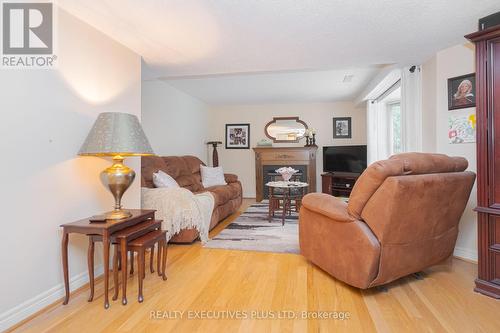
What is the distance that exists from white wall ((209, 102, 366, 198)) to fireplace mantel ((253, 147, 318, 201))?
10.1 inches

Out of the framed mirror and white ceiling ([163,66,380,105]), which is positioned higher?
white ceiling ([163,66,380,105])

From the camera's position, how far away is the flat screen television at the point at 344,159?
5695 millimetres

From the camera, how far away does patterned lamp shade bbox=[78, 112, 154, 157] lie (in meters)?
1.87

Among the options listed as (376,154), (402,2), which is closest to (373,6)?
(402,2)

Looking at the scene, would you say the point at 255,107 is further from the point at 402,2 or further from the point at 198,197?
the point at 402,2

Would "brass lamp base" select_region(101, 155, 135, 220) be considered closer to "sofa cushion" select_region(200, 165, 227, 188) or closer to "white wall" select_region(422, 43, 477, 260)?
"sofa cushion" select_region(200, 165, 227, 188)

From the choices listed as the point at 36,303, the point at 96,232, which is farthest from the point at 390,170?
the point at 36,303

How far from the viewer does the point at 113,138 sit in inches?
74.5

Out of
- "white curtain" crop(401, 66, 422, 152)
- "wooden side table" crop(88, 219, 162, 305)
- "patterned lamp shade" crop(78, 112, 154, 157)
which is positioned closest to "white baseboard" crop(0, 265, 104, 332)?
"wooden side table" crop(88, 219, 162, 305)

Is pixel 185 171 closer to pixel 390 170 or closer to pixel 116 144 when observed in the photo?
pixel 116 144

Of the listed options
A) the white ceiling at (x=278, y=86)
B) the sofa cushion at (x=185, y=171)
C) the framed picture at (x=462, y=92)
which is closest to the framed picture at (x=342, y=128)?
the white ceiling at (x=278, y=86)

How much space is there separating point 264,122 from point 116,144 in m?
5.00

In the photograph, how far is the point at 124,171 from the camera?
2039 mm

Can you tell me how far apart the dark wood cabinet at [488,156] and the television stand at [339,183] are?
3424 millimetres
